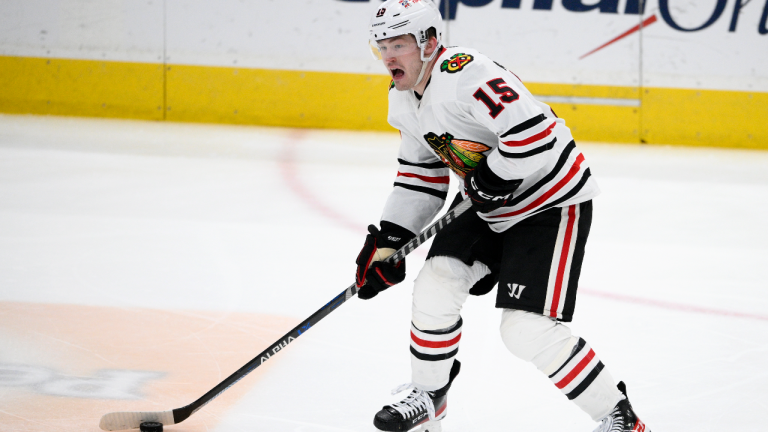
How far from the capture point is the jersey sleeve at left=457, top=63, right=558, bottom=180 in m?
1.80

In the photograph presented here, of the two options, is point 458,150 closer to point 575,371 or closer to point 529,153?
point 529,153

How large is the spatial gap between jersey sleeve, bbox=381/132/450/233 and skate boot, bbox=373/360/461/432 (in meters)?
0.41

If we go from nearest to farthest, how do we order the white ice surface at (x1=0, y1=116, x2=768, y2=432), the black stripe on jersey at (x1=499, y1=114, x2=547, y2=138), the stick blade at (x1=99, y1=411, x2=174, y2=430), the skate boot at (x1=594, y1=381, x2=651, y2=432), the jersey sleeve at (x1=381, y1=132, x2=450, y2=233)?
the black stripe on jersey at (x1=499, y1=114, x2=547, y2=138)
the skate boot at (x1=594, y1=381, x2=651, y2=432)
the stick blade at (x1=99, y1=411, x2=174, y2=430)
the jersey sleeve at (x1=381, y1=132, x2=450, y2=233)
the white ice surface at (x1=0, y1=116, x2=768, y2=432)

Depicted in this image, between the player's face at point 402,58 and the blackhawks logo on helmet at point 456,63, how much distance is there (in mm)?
66

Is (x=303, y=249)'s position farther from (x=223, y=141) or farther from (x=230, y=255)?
(x=223, y=141)

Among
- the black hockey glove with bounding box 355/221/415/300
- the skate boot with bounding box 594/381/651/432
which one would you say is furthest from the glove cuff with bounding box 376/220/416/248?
the skate boot with bounding box 594/381/651/432

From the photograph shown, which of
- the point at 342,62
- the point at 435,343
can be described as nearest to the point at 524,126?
the point at 435,343

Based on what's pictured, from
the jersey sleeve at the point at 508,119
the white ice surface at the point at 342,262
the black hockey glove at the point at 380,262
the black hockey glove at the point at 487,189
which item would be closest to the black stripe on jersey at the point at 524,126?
the jersey sleeve at the point at 508,119

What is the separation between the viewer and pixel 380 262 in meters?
2.07

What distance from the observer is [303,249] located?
359 cm

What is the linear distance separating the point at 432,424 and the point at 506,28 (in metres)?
4.68

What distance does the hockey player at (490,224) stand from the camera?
185cm

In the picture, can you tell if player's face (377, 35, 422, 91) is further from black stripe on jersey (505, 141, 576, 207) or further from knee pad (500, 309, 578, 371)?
knee pad (500, 309, 578, 371)

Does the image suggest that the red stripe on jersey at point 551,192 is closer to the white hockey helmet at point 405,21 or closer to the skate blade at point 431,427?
the white hockey helmet at point 405,21
